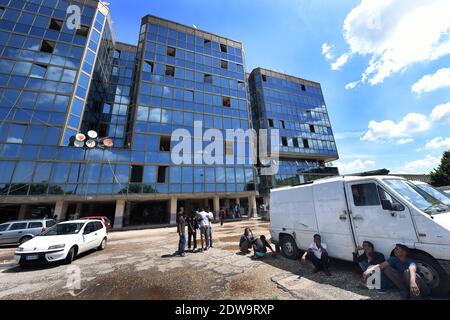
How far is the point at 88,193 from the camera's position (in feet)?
64.5

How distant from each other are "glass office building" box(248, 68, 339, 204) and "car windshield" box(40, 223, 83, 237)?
97.5ft

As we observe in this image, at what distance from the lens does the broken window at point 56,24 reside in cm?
2489

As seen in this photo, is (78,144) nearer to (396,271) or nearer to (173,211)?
(173,211)

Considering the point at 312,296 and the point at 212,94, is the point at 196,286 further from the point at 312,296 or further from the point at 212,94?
the point at 212,94

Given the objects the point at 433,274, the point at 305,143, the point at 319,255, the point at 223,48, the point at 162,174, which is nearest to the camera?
the point at 433,274

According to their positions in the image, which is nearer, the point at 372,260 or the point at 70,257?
the point at 372,260

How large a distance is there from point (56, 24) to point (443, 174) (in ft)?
192

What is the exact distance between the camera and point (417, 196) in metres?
4.64

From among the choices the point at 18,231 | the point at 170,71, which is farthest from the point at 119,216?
the point at 170,71

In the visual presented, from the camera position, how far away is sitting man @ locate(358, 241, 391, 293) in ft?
13.9

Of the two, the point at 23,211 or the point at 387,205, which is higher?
the point at 23,211

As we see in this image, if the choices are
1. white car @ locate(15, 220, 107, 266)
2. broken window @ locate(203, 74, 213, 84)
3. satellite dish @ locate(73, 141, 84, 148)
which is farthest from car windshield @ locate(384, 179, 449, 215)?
broken window @ locate(203, 74, 213, 84)

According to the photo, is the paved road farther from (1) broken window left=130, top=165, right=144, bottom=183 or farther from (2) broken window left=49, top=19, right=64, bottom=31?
(2) broken window left=49, top=19, right=64, bottom=31
